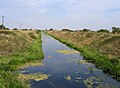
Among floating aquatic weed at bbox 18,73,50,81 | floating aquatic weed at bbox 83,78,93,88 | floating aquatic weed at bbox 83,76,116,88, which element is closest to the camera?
floating aquatic weed at bbox 83,76,116,88

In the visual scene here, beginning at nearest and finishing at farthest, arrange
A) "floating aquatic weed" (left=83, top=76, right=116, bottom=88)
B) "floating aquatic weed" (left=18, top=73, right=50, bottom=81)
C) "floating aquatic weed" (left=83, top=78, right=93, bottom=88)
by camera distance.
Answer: "floating aquatic weed" (left=83, top=76, right=116, bottom=88) < "floating aquatic weed" (left=83, top=78, right=93, bottom=88) < "floating aquatic weed" (left=18, top=73, right=50, bottom=81)

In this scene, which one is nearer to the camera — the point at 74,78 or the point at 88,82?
the point at 88,82

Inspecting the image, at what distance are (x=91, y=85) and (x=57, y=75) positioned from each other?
4.08 metres

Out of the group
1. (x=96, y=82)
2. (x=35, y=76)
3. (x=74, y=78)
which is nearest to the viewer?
(x=96, y=82)

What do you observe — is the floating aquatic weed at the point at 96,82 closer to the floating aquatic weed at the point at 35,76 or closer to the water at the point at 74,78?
the water at the point at 74,78

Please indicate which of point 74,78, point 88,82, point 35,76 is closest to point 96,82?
point 88,82

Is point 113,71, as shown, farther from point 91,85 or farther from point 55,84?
point 55,84

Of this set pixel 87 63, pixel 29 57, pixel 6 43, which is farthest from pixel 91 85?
pixel 6 43

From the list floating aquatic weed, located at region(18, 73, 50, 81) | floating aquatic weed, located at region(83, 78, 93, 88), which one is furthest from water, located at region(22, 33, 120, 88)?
floating aquatic weed, located at region(18, 73, 50, 81)

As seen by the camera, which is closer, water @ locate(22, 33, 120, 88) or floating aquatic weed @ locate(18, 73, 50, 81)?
water @ locate(22, 33, 120, 88)

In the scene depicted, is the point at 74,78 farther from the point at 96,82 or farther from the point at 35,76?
the point at 35,76

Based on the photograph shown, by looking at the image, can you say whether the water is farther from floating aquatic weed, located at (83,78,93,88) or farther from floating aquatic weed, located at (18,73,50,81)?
floating aquatic weed, located at (18,73,50,81)

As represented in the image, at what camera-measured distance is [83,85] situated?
1556 centimetres

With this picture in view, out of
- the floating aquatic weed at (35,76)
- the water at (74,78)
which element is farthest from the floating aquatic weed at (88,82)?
the floating aquatic weed at (35,76)
